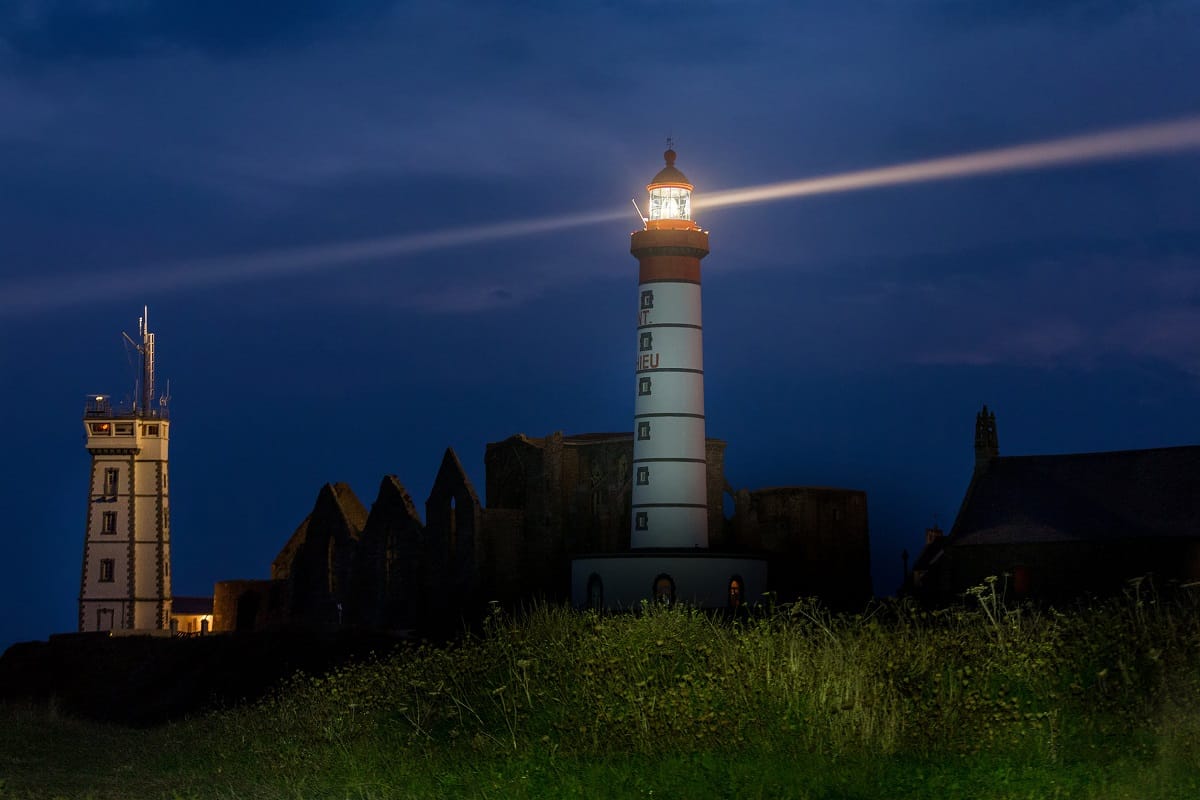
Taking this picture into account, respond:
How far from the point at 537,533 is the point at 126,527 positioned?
59.0 ft

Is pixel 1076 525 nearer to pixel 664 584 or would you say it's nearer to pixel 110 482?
pixel 664 584

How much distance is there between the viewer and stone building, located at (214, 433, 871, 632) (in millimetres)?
49469

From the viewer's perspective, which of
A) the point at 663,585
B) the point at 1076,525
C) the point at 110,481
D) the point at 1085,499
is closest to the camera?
the point at 1076,525

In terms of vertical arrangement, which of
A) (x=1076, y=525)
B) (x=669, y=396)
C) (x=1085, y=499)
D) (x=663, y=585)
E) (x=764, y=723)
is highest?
(x=669, y=396)

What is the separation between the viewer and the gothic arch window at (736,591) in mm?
46219

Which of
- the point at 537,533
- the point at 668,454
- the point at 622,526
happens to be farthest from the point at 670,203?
the point at 537,533

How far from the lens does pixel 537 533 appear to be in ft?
165

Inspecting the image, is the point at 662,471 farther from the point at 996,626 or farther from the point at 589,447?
the point at 996,626

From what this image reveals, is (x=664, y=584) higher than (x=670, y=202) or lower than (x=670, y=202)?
lower

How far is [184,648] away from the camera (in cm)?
4616

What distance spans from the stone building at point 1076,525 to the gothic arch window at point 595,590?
9230 mm

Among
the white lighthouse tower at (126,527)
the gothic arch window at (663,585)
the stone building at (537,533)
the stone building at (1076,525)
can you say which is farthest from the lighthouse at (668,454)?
the white lighthouse tower at (126,527)

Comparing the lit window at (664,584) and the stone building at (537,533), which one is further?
the stone building at (537,533)

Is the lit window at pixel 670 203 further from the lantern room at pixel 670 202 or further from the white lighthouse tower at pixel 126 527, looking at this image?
the white lighthouse tower at pixel 126 527
